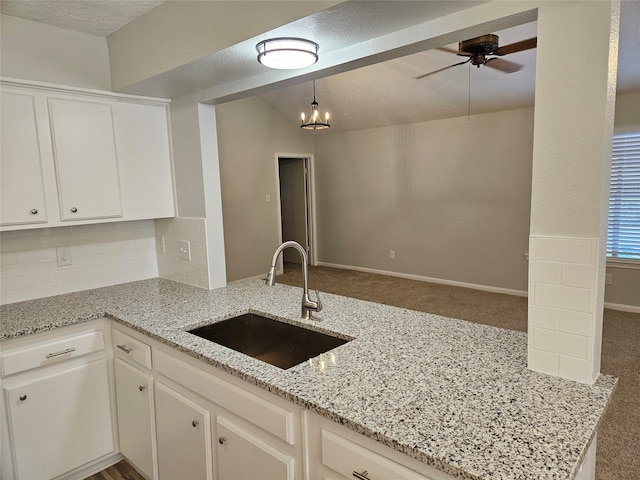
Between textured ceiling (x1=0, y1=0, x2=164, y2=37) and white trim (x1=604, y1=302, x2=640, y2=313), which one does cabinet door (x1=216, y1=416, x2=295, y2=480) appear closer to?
textured ceiling (x1=0, y1=0, x2=164, y2=37)

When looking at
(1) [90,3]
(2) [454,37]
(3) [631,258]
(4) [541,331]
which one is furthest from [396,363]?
(3) [631,258]

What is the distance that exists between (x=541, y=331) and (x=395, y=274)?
203 inches

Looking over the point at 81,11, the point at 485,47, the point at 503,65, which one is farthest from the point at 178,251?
the point at 503,65

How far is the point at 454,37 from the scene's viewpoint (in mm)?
1416

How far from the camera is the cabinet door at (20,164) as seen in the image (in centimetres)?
202

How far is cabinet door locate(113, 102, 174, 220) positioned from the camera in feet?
8.04

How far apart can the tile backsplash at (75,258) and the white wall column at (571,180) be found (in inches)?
96.3

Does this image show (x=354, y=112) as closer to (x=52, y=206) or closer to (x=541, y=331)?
(x=52, y=206)

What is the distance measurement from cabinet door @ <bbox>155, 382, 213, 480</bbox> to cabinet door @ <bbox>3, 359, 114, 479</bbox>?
47 centimetres

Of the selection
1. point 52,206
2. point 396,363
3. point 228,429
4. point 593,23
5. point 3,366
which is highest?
point 593,23

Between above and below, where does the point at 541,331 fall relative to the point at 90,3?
below

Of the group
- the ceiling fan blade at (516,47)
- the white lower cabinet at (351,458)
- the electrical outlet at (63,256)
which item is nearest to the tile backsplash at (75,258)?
the electrical outlet at (63,256)

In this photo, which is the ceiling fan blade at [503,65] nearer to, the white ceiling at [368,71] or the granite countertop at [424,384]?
the white ceiling at [368,71]

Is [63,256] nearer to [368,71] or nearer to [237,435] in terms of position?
[237,435]
